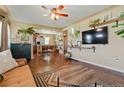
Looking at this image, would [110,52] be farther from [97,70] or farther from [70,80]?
[70,80]

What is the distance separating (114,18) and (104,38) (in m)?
0.82

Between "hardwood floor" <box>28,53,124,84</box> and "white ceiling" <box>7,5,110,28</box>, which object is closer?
"hardwood floor" <box>28,53,124,84</box>

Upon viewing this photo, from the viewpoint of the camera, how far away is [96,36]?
396cm

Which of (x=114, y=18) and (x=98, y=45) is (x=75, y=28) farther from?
(x=114, y=18)

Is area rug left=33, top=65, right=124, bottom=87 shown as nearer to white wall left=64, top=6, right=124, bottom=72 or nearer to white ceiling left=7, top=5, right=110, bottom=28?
white wall left=64, top=6, right=124, bottom=72

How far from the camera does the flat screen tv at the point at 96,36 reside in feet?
11.8

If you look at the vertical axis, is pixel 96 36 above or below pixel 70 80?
above

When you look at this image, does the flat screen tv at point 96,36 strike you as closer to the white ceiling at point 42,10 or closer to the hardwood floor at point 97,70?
the white ceiling at point 42,10

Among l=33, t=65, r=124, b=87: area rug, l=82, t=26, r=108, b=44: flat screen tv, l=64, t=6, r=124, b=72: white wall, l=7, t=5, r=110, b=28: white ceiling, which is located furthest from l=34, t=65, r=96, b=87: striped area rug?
l=7, t=5, r=110, b=28: white ceiling

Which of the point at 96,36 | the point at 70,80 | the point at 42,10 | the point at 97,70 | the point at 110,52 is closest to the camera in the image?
the point at 70,80

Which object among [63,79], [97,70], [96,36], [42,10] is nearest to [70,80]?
[63,79]

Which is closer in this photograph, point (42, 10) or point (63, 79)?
point (63, 79)

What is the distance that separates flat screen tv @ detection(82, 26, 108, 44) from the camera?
3.59 metres
